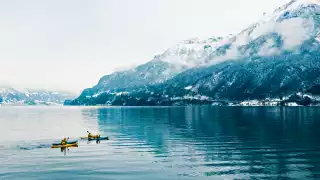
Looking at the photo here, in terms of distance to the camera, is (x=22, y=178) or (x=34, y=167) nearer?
(x=22, y=178)

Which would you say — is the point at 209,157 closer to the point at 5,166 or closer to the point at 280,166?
the point at 280,166

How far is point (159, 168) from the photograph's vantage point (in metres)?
68.4

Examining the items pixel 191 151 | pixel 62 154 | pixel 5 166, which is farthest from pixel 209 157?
pixel 5 166

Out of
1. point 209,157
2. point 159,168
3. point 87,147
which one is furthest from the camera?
point 87,147

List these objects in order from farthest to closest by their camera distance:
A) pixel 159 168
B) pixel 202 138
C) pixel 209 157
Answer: pixel 202 138 → pixel 209 157 → pixel 159 168

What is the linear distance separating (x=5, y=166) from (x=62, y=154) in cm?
1676

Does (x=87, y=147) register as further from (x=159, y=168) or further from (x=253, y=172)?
(x=253, y=172)

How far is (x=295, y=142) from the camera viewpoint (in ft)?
342

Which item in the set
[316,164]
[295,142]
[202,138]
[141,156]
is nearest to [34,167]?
[141,156]

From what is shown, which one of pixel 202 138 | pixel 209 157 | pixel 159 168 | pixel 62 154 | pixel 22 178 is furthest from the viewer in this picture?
pixel 202 138

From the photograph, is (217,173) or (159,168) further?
(159,168)

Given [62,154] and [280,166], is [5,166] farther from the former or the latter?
[280,166]

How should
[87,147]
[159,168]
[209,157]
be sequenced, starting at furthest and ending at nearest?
1. [87,147]
2. [209,157]
3. [159,168]

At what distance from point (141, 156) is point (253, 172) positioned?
27302 mm
